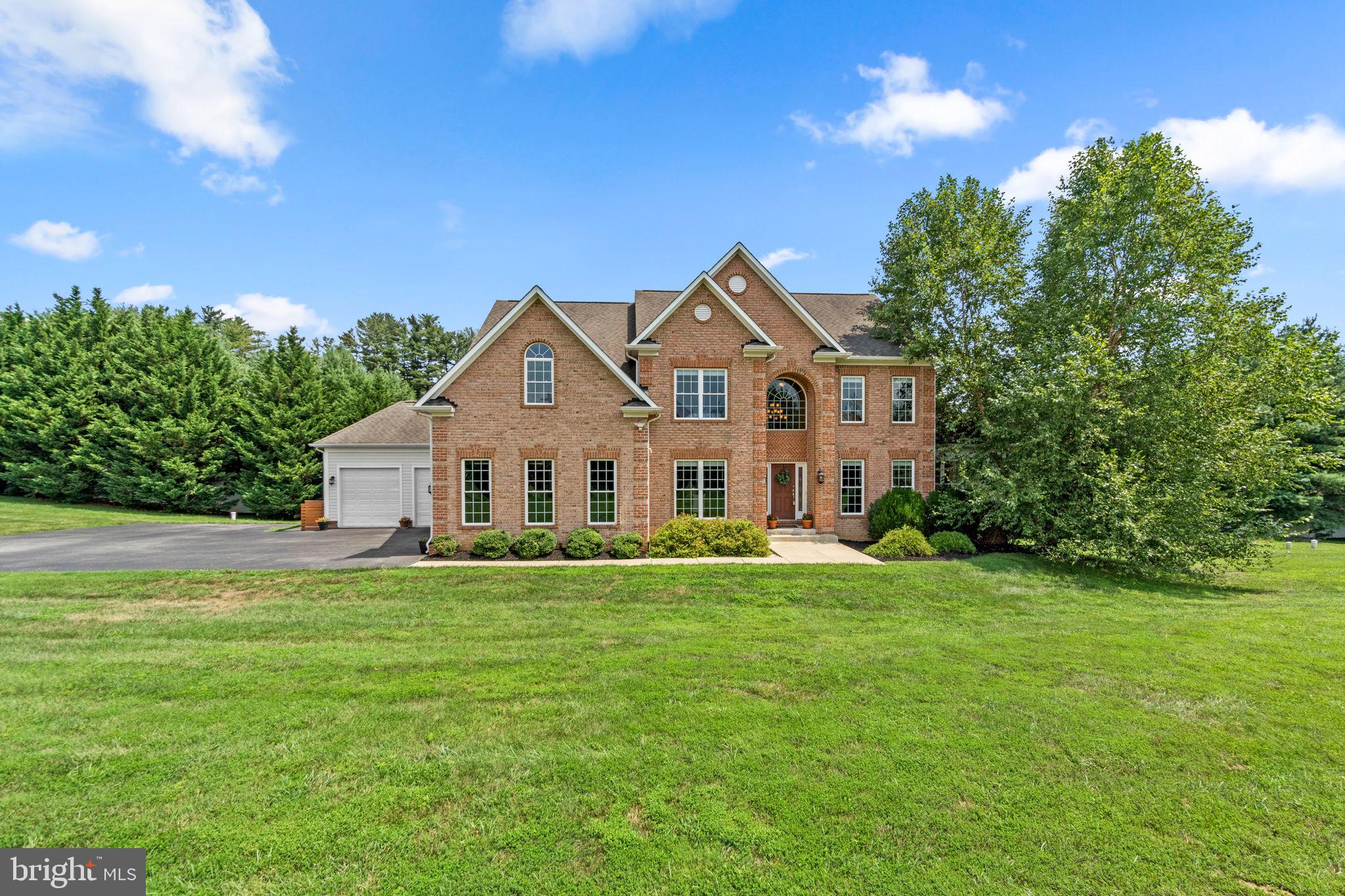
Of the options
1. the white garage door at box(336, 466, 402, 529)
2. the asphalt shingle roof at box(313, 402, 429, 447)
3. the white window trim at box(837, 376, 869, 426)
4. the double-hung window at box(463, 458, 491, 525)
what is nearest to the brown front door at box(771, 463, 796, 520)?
the white window trim at box(837, 376, 869, 426)

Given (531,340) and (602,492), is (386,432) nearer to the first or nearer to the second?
(531,340)

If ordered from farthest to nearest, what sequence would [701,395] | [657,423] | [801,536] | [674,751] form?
[801,536]
[701,395]
[657,423]
[674,751]

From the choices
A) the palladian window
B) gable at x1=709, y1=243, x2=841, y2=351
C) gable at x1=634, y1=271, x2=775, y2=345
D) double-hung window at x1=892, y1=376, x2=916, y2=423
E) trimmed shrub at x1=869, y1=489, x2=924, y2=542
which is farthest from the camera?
double-hung window at x1=892, y1=376, x2=916, y2=423

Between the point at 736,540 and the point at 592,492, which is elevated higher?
the point at 592,492

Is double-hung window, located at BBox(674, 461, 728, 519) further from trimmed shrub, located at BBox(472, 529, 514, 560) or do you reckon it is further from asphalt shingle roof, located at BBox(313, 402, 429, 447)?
asphalt shingle roof, located at BBox(313, 402, 429, 447)

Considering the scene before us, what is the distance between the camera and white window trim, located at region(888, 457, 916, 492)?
2092cm

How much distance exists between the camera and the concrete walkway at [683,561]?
47.6 feet

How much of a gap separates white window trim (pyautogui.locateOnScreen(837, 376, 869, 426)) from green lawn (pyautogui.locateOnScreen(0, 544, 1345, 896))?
11.5m

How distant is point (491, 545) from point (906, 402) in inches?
645

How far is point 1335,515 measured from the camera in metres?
26.8

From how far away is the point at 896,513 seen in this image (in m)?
19.0

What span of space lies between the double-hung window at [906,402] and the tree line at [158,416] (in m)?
28.3

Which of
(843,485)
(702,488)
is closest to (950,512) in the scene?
(843,485)

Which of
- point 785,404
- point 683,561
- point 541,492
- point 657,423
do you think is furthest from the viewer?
point 785,404
